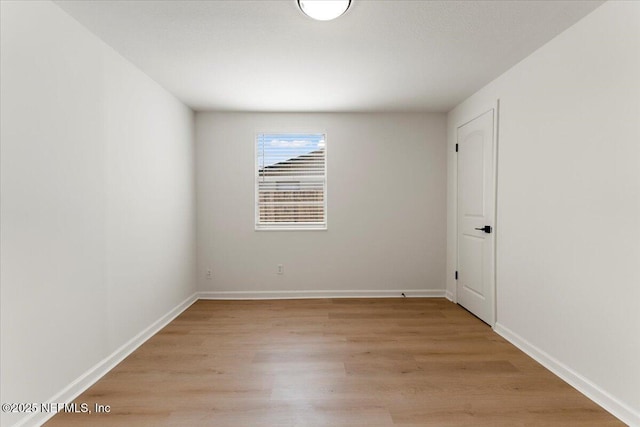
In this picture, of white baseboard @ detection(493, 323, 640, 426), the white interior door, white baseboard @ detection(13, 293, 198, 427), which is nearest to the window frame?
white baseboard @ detection(13, 293, 198, 427)

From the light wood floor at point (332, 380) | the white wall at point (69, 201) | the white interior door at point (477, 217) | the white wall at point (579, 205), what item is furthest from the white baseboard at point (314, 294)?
the white wall at point (579, 205)

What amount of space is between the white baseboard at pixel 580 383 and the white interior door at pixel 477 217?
1.52 feet

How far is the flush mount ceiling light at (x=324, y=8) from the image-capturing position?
→ 188 centimetres

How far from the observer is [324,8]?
1.92 m

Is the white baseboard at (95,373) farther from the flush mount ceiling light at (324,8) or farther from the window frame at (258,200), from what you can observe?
the flush mount ceiling light at (324,8)

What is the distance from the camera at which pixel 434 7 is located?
1.95 meters

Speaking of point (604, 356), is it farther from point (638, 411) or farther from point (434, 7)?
A: point (434, 7)

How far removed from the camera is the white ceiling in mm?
1972

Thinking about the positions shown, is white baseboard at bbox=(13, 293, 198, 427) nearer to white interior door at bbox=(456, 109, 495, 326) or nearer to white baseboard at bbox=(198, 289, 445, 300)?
white baseboard at bbox=(198, 289, 445, 300)

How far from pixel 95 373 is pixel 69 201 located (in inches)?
47.6

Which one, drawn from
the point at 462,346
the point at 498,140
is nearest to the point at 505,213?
the point at 498,140

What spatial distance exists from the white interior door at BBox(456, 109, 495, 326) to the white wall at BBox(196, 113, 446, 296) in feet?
1.54

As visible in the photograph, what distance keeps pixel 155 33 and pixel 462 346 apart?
3.47 metres

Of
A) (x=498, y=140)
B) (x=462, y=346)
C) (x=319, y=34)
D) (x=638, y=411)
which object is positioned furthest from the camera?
(x=498, y=140)
